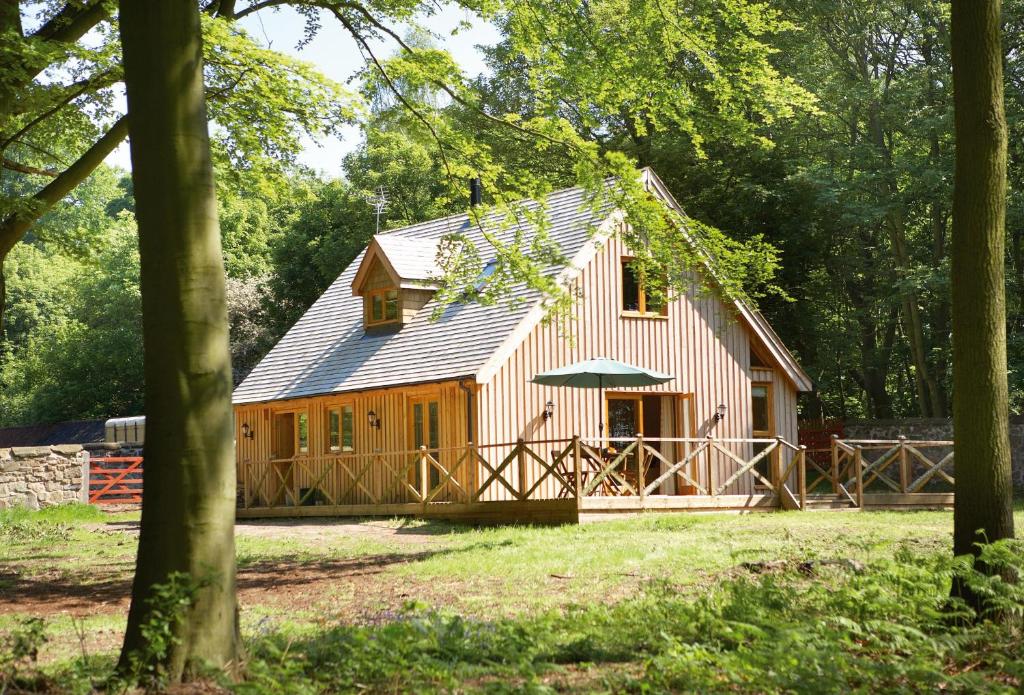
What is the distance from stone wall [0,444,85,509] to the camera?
22.5 metres

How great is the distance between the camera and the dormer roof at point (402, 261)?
2455 centimetres

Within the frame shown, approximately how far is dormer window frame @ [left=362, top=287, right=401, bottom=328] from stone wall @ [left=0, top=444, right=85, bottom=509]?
673 cm

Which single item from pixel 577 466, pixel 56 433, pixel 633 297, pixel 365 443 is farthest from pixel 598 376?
pixel 56 433

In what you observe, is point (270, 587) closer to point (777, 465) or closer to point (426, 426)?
point (426, 426)

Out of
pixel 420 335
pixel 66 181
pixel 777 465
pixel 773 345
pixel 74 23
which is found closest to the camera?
pixel 66 181

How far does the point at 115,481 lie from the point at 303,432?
5.50 meters

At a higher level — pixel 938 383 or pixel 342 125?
pixel 342 125

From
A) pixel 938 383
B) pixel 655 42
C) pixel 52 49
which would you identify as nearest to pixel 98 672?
pixel 52 49

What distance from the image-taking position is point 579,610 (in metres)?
8.76

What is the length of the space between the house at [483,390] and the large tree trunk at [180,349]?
12.5 metres

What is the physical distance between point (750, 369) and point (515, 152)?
14.2 metres

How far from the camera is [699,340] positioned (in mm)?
24016

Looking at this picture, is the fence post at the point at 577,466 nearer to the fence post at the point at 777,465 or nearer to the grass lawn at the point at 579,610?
the grass lawn at the point at 579,610

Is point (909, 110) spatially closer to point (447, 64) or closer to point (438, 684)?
point (447, 64)
